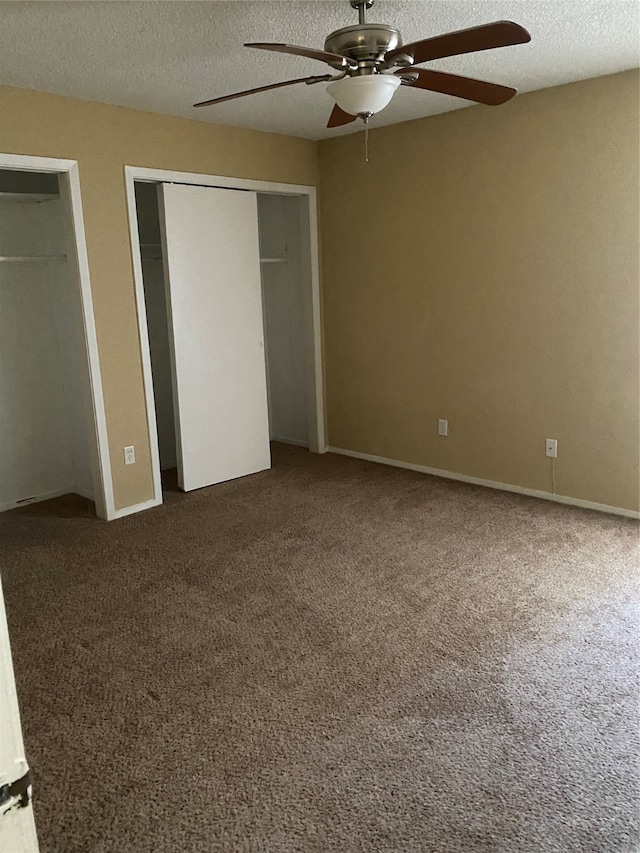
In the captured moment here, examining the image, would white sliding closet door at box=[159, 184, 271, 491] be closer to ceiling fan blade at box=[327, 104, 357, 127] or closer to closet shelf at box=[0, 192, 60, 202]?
closet shelf at box=[0, 192, 60, 202]

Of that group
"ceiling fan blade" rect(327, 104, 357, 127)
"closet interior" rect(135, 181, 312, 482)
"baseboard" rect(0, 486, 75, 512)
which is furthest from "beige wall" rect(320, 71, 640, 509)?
"baseboard" rect(0, 486, 75, 512)

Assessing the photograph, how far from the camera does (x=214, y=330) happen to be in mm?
4797

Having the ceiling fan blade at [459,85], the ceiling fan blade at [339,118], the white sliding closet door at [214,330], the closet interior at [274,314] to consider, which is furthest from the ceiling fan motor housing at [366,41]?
the closet interior at [274,314]

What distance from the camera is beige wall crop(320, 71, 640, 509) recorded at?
385 centimetres

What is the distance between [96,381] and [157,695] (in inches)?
88.4

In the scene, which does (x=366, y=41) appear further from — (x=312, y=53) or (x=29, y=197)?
(x=29, y=197)

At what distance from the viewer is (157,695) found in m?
2.49

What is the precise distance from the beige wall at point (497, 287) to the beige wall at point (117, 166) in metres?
1.08

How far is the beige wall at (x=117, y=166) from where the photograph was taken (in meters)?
3.73

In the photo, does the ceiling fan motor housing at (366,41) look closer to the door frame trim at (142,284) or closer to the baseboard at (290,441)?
the door frame trim at (142,284)

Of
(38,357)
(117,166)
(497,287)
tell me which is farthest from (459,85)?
(38,357)

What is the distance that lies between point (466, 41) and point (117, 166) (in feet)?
8.38

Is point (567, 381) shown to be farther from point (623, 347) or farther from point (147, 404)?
point (147, 404)

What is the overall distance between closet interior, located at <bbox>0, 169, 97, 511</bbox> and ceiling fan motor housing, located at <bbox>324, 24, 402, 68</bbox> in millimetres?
2438
